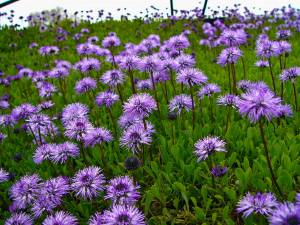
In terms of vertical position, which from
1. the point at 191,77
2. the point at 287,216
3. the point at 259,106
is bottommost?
the point at 191,77

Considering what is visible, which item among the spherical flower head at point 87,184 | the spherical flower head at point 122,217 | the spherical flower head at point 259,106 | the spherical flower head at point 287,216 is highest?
the spherical flower head at point 259,106

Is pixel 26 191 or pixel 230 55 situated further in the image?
pixel 230 55

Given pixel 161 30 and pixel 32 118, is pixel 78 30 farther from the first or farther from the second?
pixel 32 118

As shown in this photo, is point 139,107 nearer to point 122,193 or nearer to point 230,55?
point 122,193

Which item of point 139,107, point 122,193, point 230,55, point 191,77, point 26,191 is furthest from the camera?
point 230,55

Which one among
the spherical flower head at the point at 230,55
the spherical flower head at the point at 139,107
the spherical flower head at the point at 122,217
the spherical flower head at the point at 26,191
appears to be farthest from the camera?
the spherical flower head at the point at 230,55

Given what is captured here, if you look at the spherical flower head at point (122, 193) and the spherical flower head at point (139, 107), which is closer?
the spherical flower head at point (122, 193)

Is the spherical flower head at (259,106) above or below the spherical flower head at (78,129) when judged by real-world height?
above

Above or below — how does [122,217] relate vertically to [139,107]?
below

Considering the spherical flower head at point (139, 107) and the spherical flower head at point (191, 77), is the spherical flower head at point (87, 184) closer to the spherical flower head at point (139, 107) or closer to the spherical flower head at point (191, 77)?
the spherical flower head at point (139, 107)

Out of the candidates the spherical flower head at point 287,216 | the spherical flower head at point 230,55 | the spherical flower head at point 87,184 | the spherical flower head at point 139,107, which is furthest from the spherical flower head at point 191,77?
the spherical flower head at point 287,216

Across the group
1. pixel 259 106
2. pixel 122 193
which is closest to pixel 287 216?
pixel 259 106
